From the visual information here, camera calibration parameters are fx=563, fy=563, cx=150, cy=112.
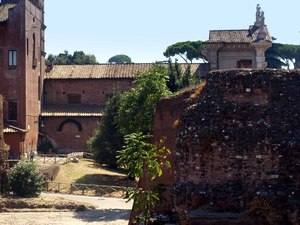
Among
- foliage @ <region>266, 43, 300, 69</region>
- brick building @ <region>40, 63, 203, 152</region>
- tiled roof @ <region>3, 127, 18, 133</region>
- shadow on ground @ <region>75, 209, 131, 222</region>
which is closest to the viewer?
shadow on ground @ <region>75, 209, 131, 222</region>

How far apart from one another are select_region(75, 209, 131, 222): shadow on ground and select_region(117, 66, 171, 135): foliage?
4413mm

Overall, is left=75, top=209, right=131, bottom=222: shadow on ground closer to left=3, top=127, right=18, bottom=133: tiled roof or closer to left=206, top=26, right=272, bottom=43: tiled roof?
left=3, top=127, right=18, bottom=133: tiled roof

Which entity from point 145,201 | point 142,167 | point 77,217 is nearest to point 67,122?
point 77,217

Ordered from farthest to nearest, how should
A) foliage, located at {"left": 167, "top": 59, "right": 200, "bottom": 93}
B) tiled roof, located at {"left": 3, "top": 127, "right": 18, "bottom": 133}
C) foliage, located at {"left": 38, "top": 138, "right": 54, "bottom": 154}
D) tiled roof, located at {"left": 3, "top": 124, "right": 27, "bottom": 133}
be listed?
foliage, located at {"left": 38, "top": 138, "right": 54, "bottom": 154}
tiled roof, located at {"left": 3, "top": 124, "right": 27, "bottom": 133}
tiled roof, located at {"left": 3, "top": 127, "right": 18, "bottom": 133}
foliage, located at {"left": 167, "top": 59, "right": 200, "bottom": 93}

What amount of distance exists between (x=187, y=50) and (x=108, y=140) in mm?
38863

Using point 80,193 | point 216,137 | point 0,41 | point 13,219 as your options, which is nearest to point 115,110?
point 80,193

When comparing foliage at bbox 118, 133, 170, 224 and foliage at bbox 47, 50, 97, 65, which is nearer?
foliage at bbox 118, 133, 170, 224

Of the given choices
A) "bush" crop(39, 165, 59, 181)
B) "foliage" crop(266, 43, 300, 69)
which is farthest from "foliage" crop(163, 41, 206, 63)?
"bush" crop(39, 165, 59, 181)

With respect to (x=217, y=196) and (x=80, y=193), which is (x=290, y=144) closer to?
(x=217, y=196)

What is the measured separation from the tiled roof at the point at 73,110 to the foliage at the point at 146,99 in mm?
22870

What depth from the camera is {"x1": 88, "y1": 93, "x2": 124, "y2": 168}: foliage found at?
4094cm

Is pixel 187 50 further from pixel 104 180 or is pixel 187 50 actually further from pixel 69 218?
pixel 69 218

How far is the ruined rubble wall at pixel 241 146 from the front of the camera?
12352 mm

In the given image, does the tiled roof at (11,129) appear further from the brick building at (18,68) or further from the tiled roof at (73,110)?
the tiled roof at (73,110)
